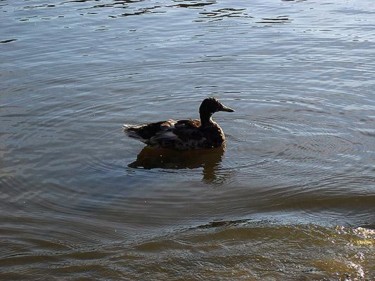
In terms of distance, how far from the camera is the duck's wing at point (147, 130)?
10.1 metres

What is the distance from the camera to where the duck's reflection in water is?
9672 mm

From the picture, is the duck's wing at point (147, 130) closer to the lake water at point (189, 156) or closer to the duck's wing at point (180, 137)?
the duck's wing at point (180, 137)

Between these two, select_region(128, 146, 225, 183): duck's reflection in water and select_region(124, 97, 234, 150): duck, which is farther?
select_region(124, 97, 234, 150): duck

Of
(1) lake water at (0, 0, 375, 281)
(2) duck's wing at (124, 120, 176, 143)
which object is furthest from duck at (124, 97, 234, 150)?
(1) lake water at (0, 0, 375, 281)

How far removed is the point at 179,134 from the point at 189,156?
353 millimetres

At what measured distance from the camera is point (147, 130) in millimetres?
10164

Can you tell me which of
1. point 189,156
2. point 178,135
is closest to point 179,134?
point 178,135

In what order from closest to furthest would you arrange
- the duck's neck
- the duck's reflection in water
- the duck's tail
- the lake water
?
the lake water
the duck's reflection in water
the duck's tail
the duck's neck

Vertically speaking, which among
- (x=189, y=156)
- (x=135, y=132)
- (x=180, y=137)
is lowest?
(x=189, y=156)

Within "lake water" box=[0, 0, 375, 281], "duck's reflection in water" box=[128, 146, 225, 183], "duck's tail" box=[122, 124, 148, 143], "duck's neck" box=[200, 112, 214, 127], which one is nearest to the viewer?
"lake water" box=[0, 0, 375, 281]

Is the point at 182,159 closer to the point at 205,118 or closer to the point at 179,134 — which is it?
→ the point at 179,134

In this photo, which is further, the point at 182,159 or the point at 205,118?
the point at 205,118

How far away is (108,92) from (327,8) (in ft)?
30.2

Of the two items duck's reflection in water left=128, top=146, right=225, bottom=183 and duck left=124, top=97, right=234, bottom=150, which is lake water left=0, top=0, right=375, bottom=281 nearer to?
duck's reflection in water left=128, top=146, right=225, bottom=183
